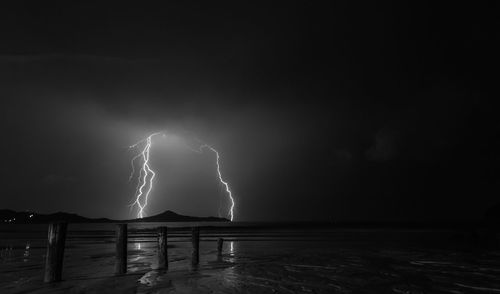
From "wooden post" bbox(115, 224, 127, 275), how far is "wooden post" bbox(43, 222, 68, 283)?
7.56 feet

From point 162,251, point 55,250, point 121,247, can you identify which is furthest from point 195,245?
point 55,250

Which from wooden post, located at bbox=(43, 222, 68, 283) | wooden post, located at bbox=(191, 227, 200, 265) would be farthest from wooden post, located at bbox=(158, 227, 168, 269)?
wooden post, located at bbox=(43, 222, 68, 283)

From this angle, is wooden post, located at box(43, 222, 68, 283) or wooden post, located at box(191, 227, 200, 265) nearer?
wooden post, located at box(43, 222, 68, 283)

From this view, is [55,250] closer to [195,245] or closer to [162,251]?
[162,251]

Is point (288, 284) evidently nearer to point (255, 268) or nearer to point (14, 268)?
point (255, 268)

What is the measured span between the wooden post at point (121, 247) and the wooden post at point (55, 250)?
230cm

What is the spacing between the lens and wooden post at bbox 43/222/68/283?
1213 centimetres

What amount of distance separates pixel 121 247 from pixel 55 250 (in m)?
2.87

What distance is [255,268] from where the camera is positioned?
17.2 meters

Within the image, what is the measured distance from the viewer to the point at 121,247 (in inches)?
578

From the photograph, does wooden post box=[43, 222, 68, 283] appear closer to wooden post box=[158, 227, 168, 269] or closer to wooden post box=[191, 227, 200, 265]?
wooden post box=[158, 227, 168, 269]

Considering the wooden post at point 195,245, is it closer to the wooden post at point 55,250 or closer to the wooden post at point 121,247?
the wooden post at point 121,247

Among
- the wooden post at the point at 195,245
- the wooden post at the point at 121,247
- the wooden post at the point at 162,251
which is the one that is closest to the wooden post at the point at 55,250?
the wooden post at the point at 121,247

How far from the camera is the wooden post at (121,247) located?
47.8 feet
